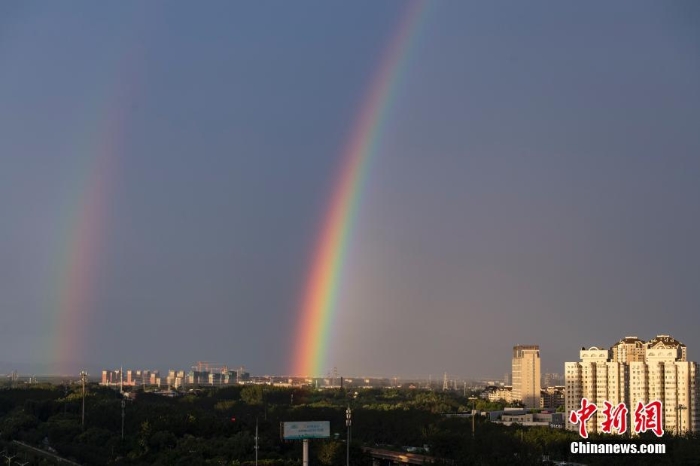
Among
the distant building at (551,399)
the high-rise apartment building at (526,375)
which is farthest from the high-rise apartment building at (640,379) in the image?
the high-rise apartment building at (526,375)

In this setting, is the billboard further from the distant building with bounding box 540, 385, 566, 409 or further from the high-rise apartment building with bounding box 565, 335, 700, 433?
the distant building with bounding box 540, 385, 566, 409

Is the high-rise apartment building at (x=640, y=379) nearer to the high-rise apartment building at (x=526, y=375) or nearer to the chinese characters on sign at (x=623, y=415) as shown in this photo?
the chinese characters on sign at (x=623, y=415)

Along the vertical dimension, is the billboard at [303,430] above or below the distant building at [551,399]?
above

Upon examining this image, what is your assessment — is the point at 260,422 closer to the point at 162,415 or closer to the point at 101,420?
the point at 162,415

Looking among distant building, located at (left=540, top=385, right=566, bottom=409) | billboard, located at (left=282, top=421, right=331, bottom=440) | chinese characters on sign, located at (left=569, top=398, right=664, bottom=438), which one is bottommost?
distant building, located at (left=540, top=385, right=566, bottom=409)

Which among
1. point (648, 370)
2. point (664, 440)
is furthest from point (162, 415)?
point (648, 370)

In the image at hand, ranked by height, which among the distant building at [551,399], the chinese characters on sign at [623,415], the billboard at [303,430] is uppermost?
the chinese characters on sign at [623,415]

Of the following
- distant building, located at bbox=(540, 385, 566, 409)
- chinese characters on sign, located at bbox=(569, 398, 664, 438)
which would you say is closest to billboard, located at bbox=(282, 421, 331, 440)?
chinese characters on sign, located at bbox=(569, 398, 664, 438)
